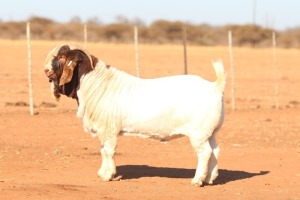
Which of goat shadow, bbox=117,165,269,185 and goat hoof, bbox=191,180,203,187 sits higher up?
goat hoof, bbox=191,180,203,187

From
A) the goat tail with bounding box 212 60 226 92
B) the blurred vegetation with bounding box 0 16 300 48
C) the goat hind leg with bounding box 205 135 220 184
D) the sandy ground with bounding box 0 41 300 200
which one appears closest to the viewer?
the sandy ground with bounding box 0 41 300 200

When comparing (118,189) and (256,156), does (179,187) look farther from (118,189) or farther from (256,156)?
(256,156)

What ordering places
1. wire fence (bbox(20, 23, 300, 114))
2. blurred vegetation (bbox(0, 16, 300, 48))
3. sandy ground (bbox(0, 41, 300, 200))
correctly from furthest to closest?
blurred vegetation (bbox(0, 16, 300, 48)), wire fence (bbox(20, 23, 300, 114)), sandy ground (bbox(0, 41, 300, 200))

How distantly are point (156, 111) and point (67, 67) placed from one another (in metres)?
1.45

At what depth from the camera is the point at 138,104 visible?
490 inches

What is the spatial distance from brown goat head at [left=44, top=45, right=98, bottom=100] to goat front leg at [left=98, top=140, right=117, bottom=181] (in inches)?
35.5

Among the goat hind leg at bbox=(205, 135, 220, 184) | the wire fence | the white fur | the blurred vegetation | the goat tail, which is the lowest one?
the blurred vegetation

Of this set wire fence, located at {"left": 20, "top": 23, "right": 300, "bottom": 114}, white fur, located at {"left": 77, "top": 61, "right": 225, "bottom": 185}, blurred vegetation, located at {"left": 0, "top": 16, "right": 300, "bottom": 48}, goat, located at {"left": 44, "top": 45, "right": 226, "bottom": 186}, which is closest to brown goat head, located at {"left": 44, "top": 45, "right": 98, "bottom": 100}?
goat, located at {"left": 44, "top": 45, "right": 226, "bottom": 186}

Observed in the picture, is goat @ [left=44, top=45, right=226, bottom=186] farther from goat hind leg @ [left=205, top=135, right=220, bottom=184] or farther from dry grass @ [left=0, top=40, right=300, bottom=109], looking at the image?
dry grass @ [left=0, top=40, right=300, bottom=109]

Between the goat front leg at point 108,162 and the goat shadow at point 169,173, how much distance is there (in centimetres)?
42

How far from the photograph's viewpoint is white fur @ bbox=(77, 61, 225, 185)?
40.7 feet

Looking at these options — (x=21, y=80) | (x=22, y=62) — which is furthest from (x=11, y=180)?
(x=22, y=62)

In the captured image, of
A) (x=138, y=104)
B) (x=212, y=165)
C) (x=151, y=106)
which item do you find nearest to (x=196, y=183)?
(x=212, y=165)

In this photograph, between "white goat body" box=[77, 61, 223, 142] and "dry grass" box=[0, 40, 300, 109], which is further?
"dry grass" box=[0, 40, 300, 109]
